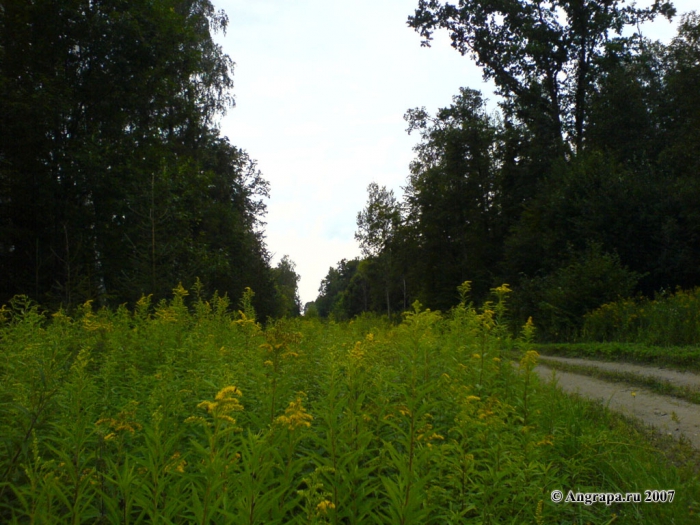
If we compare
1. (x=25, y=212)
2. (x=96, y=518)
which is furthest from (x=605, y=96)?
(x=96, y=518)

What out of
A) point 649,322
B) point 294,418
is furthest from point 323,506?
point 649,322

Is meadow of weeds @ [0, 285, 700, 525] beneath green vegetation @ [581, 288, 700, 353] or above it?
beneath

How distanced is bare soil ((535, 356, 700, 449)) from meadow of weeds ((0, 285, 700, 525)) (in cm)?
58

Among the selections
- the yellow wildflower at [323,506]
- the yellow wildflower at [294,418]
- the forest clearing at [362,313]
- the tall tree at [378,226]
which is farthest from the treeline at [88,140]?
the tall tree at [378,226]

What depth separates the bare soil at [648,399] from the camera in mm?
5531

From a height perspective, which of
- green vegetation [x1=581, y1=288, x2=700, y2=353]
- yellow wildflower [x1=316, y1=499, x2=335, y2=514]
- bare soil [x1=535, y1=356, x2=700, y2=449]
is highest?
green vegetation [x1=581, y1=288, x2=700, y2=353]

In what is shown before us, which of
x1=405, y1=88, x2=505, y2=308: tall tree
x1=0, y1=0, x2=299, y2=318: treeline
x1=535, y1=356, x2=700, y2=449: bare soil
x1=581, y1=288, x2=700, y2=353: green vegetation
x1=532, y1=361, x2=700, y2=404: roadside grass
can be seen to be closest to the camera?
x1=535, y1=356, x2=700, y2=449: bare soil

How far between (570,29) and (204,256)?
2279 cm

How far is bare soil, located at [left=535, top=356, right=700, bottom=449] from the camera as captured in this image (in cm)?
553

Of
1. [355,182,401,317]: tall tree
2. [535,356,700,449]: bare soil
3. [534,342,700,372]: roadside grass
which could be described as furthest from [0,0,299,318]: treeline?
[355,182,401,317]: tall tree

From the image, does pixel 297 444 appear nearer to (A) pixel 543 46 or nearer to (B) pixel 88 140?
(B) pixel 88 140

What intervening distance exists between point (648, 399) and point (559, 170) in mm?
20061

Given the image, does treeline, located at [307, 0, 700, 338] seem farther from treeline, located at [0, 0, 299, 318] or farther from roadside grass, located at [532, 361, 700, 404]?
treeline, located at [0, 0, 299, 318]

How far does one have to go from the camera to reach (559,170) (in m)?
25.1
